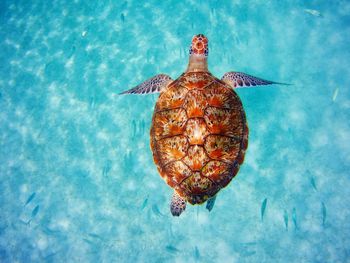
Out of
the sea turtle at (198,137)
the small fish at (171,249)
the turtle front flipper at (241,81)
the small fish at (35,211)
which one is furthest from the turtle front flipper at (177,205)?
the small fish at (35,211)

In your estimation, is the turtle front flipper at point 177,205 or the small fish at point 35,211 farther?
the small fish at point 35,211

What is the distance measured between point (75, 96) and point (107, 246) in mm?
3987

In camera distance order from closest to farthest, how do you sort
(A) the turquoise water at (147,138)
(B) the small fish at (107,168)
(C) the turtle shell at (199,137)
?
(C) the turtle shell at (199,137)
(A) the turquoise water at (147,138)
(B) the small fish at (107,168)

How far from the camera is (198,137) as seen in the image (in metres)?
3.19

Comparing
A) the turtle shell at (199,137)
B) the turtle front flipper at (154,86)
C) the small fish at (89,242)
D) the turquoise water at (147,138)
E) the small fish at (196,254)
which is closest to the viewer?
the turtle shell at (199,137)

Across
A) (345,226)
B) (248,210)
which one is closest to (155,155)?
(248,210)

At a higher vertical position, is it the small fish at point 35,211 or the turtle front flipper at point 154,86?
the turtle front flipper at point 154,86

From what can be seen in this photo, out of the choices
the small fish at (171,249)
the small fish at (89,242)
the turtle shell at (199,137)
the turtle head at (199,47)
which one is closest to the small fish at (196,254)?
the small fish at (171,249)

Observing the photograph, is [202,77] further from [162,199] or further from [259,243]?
[259,243]

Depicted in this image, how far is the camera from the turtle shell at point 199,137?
3.21m

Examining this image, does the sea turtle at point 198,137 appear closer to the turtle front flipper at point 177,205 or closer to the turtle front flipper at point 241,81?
the turtle front flipper at point 177,205

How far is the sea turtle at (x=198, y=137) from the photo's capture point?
3.21 metres

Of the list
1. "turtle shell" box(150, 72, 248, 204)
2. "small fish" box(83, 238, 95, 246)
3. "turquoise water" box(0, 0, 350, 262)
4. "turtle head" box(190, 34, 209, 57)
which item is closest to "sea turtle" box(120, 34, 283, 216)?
"turtle shell" box(150, 72, 248, 204)

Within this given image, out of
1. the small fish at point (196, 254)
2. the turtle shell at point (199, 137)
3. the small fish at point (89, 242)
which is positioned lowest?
the small fish at point (89, 242)
